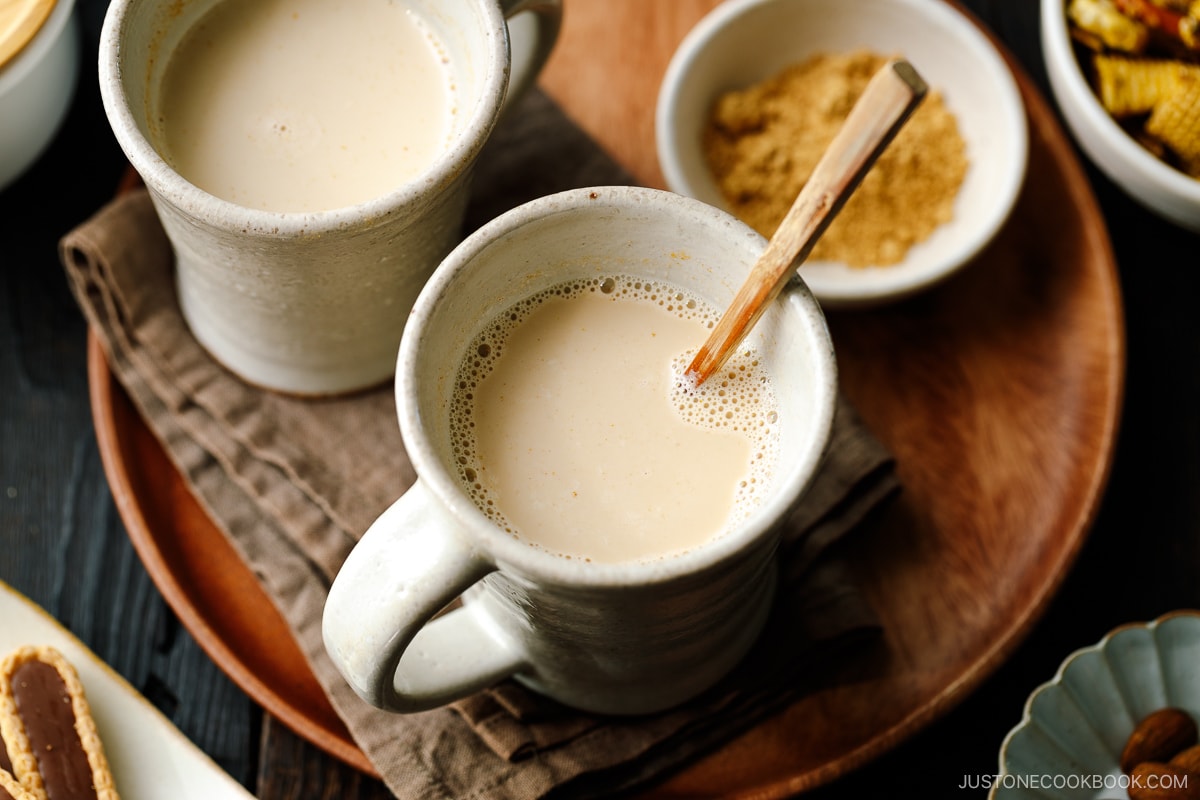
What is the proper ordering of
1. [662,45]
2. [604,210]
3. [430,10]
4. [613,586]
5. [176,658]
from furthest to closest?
[662,45]
[176,658]
[430,10]
[604,210]
[613,586]

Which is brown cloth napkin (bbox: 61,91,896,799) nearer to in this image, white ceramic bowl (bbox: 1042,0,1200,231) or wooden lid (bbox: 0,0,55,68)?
wooden lid (bbox: 0,0,55,68)

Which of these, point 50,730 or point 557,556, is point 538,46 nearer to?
point 557,556

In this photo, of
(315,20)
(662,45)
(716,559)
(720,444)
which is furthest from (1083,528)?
(315,20)

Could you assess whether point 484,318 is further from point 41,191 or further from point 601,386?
point 41,191

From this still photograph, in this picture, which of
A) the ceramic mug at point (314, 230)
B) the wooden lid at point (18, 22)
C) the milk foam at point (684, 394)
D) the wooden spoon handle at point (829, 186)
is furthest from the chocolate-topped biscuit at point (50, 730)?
the wooden spoon handle at point (829, 186)

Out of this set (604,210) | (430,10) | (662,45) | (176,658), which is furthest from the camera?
(662,45)

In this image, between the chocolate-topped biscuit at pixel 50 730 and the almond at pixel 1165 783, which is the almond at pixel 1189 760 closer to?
the almond at pixel 1165 783

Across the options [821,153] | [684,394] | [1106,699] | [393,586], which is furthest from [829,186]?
[1106,699]
